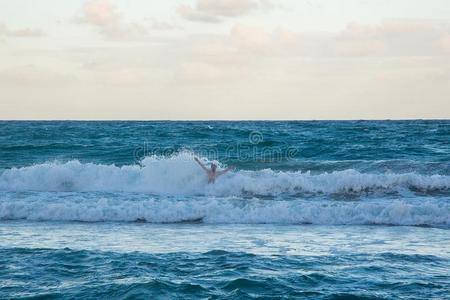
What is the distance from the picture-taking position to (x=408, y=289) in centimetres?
698

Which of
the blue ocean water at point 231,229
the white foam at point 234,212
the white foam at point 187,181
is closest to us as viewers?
the blue ocean water at point 231,229

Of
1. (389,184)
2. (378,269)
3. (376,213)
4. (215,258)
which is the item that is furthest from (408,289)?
(389,184)

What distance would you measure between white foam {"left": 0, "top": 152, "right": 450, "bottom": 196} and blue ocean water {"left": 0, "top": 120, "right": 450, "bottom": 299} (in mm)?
43

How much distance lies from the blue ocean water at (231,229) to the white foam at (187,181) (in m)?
0.04

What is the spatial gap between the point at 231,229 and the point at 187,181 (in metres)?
7.18

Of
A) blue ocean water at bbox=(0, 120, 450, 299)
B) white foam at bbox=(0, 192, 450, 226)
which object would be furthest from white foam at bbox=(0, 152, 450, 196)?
white foam at bbox=(0, 192, 450, 226)

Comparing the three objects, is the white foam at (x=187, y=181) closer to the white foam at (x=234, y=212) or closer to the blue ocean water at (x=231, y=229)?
the blue ocean water at (x=231, y=229)

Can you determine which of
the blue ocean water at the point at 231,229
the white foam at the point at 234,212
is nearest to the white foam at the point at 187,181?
the blue ocean water at the point at 231,229

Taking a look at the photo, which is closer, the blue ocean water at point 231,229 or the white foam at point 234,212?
the blue ocean water at point 231,229

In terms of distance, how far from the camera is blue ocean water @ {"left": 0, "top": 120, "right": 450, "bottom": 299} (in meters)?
7.16

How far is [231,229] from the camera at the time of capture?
11945 mm

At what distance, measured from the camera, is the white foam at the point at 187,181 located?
707 inches

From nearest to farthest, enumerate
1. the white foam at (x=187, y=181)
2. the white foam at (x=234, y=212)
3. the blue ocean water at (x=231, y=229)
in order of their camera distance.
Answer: the blue ocean water at (x=231, y=229) → the white foam at (x=234, y=212) → the white foam at (x=187, y=181)

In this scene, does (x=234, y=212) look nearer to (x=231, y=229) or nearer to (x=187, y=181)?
(x=231, y=229)
